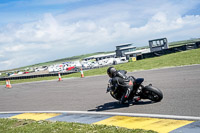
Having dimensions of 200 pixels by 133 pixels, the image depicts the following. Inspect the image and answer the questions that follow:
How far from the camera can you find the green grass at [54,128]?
223 inches

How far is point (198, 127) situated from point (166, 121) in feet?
3.13

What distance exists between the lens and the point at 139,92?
8203 mm

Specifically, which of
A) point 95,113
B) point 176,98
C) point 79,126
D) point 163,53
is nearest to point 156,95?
point 176,98

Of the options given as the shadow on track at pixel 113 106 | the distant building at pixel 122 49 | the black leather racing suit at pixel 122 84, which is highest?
the distant building at pixel 122 49

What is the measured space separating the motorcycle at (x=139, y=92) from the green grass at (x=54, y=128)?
7.15 feet

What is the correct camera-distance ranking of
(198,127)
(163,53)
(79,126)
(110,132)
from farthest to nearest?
(163,53)
(79,126)
(110,132)
(198,127)

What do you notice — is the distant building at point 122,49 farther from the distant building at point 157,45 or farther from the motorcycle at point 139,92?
the motorcycle at point 139,92

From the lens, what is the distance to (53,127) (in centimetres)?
661

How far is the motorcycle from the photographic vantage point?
7.89 m

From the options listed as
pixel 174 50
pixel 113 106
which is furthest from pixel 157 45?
pixel 113 106

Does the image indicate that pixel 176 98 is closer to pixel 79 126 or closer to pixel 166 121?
pixel 166 121

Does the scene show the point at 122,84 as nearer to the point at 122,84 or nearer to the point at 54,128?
the point at 122,84

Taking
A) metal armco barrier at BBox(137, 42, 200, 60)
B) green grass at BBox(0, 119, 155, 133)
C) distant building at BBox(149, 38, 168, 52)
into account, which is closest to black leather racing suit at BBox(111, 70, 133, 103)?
green grass at BBox(0, 119, 155, 133)

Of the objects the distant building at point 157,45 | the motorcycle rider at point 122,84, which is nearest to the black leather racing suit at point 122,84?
the motorcycle rider at point 122,84
